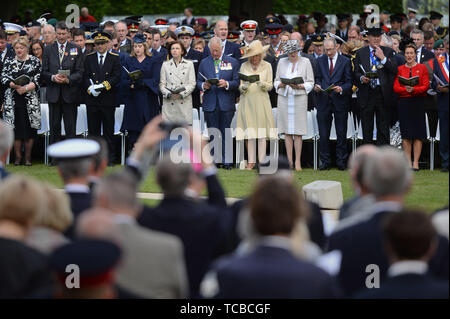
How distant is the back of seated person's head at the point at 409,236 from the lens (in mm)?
4762

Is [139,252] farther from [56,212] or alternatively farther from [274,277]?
[274,277]

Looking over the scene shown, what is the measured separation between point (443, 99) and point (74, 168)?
31.4 ft

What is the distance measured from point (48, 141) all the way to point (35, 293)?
41.0 ft

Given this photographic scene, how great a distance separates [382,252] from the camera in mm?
5574

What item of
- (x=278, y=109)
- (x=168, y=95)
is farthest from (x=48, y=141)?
(x=278, y=109)

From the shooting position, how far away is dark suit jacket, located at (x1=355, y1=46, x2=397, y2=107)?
15.8 metres

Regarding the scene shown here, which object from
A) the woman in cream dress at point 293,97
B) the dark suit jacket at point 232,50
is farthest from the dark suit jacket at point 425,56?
the dark suit jacket at point 232,50

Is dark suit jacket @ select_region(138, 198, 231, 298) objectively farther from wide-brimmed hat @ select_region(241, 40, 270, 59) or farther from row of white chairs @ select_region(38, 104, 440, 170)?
row of white chairs @ select_region(38, 104, 440, 170)

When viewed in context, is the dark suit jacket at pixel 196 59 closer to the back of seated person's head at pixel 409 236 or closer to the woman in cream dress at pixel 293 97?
the woman in cream dress at pixel 293 97

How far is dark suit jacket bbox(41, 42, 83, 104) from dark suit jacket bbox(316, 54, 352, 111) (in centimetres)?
416

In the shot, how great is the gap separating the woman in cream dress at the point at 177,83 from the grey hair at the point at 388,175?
10.7m

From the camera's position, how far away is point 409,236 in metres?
4.75

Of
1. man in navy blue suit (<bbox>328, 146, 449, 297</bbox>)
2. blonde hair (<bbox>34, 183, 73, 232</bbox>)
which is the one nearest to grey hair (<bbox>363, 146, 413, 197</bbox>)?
man in navy blue suit (<bbox>328, 146, 449, 297</bbox>)

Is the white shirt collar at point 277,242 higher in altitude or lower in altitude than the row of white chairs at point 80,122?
higher
